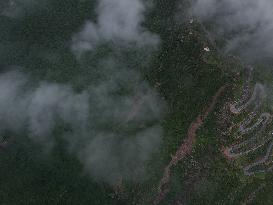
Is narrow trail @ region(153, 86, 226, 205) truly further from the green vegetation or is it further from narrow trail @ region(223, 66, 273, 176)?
narrow trail @ region(223, 66, 273, 176)

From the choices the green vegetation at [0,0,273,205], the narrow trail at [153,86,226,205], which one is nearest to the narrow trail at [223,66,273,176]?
the green vegetation at [0,0,273,205]

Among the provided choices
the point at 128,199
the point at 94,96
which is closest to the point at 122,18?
the point at 94,96

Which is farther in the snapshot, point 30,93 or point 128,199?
point 30,93

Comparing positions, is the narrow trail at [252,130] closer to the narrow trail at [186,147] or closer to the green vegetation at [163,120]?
the green vegetation at [163,120]

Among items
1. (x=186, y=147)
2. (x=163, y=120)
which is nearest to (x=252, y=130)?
(x=186, y=147)

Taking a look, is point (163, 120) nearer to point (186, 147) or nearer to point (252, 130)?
point (186, 147)

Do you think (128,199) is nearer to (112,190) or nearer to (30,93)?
(112,190)
